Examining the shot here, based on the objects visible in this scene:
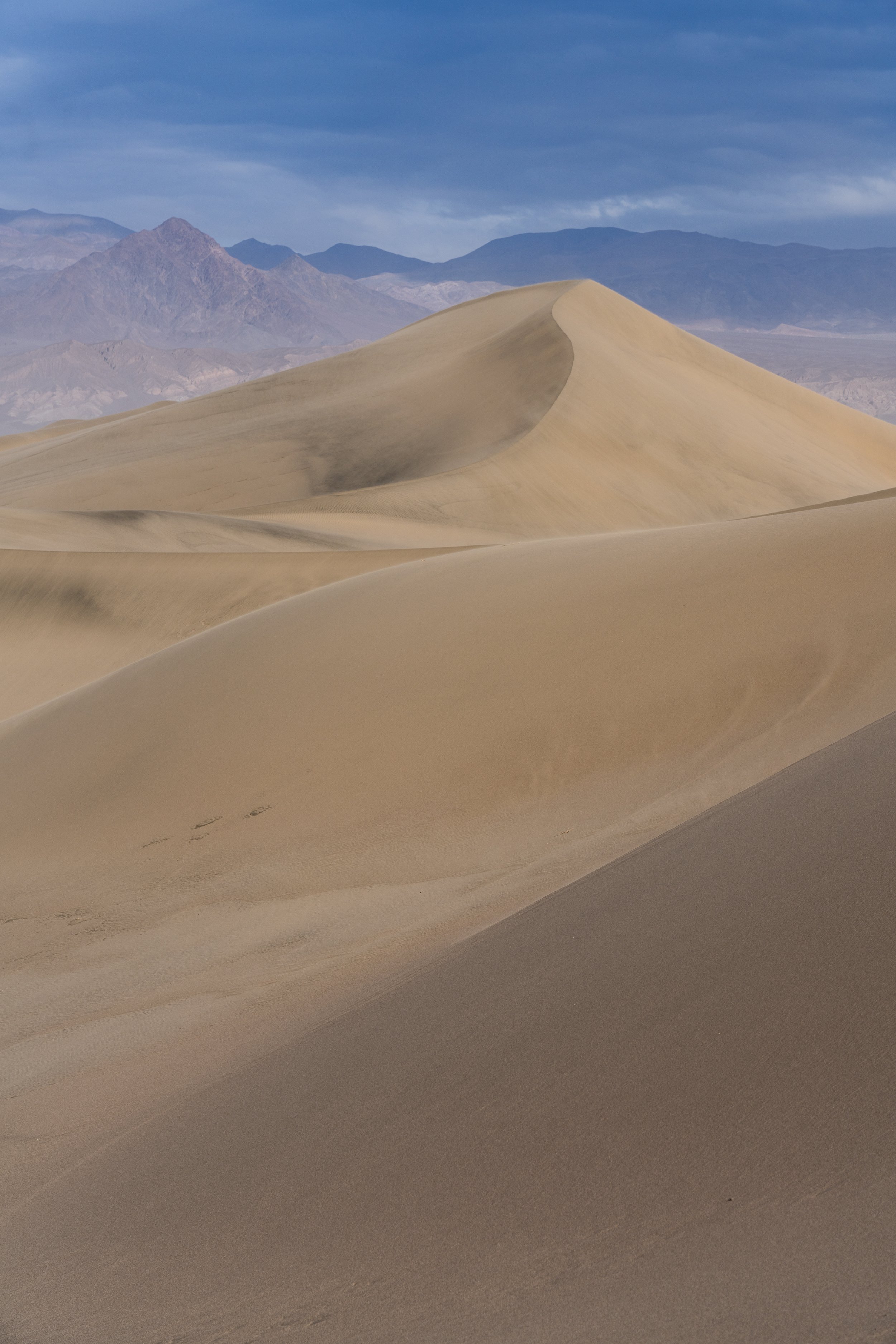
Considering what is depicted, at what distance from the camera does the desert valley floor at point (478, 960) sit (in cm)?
206

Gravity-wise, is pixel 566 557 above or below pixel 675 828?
above

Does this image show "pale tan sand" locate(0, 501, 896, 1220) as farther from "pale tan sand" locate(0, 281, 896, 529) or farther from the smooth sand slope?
"pale tan sand" locate(0, 281, 896, 529)

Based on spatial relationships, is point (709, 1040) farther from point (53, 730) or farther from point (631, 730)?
point (53, 730)

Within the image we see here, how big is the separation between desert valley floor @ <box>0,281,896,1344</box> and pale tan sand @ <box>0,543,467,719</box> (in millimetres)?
7418

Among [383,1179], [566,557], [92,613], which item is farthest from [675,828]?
[92,613]

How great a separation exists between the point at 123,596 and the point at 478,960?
1743 centimetres

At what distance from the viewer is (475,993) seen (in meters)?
3.51

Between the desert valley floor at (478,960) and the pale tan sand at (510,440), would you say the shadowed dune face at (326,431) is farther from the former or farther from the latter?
the desert valley floor at (478,960)

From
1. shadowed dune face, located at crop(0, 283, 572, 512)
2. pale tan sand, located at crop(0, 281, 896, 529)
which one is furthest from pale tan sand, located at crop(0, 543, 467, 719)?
shadowed dune face, located at crop(0, 283, 572, 512)

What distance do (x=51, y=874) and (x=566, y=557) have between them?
504cm

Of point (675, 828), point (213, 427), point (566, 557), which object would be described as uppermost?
point (213, 427)

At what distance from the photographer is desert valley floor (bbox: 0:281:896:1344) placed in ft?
6.76

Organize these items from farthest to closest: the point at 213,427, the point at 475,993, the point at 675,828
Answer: the point at 213,427 → the point at 675,828 → the point at 475,993

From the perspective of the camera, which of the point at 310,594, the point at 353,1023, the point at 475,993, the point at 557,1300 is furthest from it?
the point at 310,594
